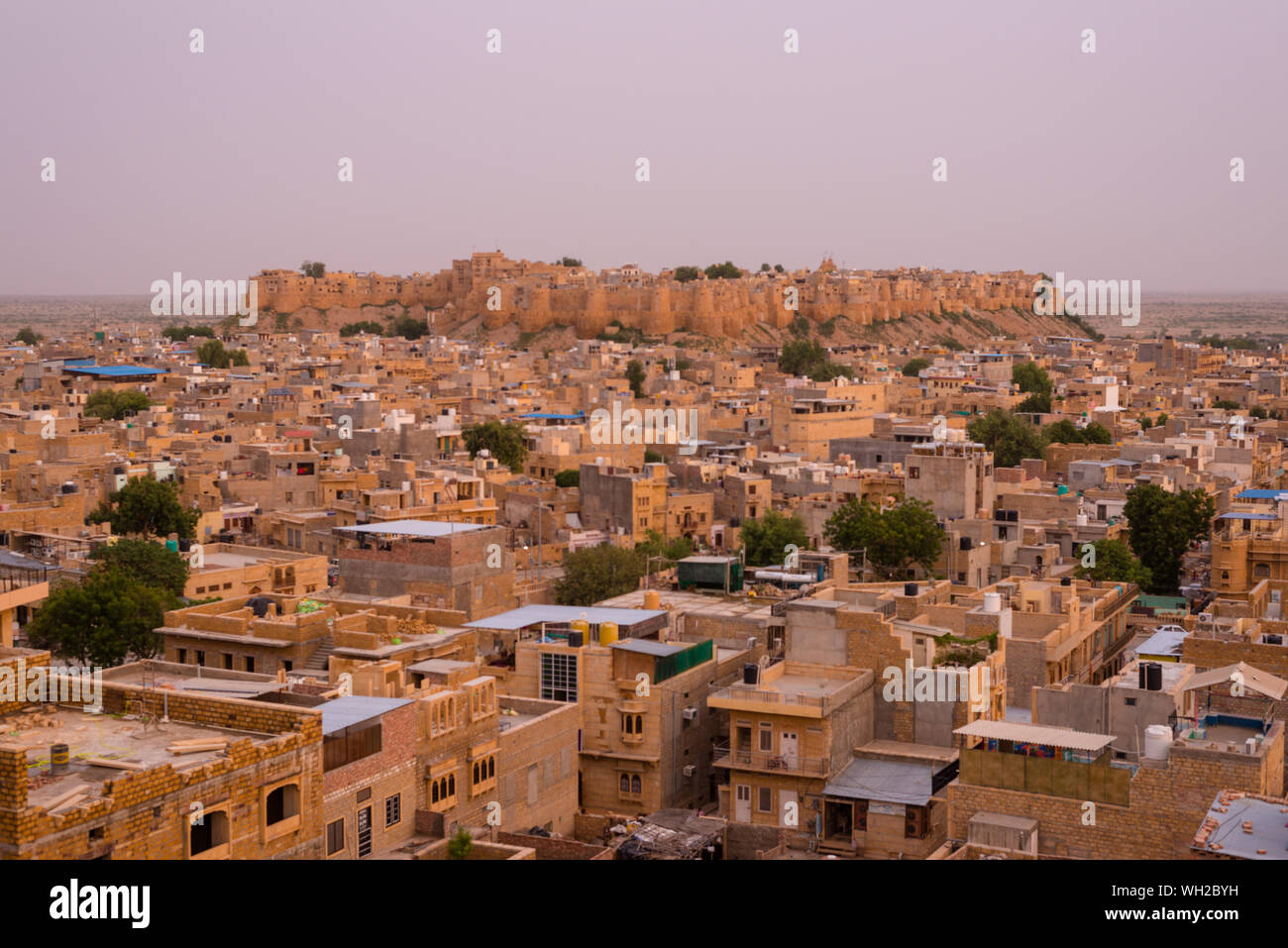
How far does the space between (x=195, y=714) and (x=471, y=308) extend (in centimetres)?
9939

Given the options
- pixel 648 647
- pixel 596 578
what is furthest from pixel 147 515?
pixel 648 647

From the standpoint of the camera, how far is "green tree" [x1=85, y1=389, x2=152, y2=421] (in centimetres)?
5247

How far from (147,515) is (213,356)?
46627 mm

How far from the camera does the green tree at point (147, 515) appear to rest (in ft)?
106

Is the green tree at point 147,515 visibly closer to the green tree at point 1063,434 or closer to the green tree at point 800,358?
the green tree at point 1063,434

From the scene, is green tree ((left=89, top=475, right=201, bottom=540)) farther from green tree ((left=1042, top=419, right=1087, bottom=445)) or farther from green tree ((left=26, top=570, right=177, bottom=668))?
green tree ((left=1042, top=419, right=1087, bottom=445))

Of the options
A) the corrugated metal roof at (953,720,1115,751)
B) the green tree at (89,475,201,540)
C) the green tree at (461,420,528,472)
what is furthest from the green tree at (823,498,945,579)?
the green tree at (461,420,528,472)

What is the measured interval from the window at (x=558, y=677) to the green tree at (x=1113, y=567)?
12.9 metres

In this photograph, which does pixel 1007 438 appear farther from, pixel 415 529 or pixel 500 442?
pixel 415 529

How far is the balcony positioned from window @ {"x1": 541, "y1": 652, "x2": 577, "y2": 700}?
197 centimetres

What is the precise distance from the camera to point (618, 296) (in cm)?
10250

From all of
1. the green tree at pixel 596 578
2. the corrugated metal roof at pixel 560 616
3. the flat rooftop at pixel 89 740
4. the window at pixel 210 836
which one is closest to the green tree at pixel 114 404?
the green tree at pixel 596 578

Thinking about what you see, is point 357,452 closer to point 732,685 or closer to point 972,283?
point 732,685

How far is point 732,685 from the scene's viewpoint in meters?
18.1
